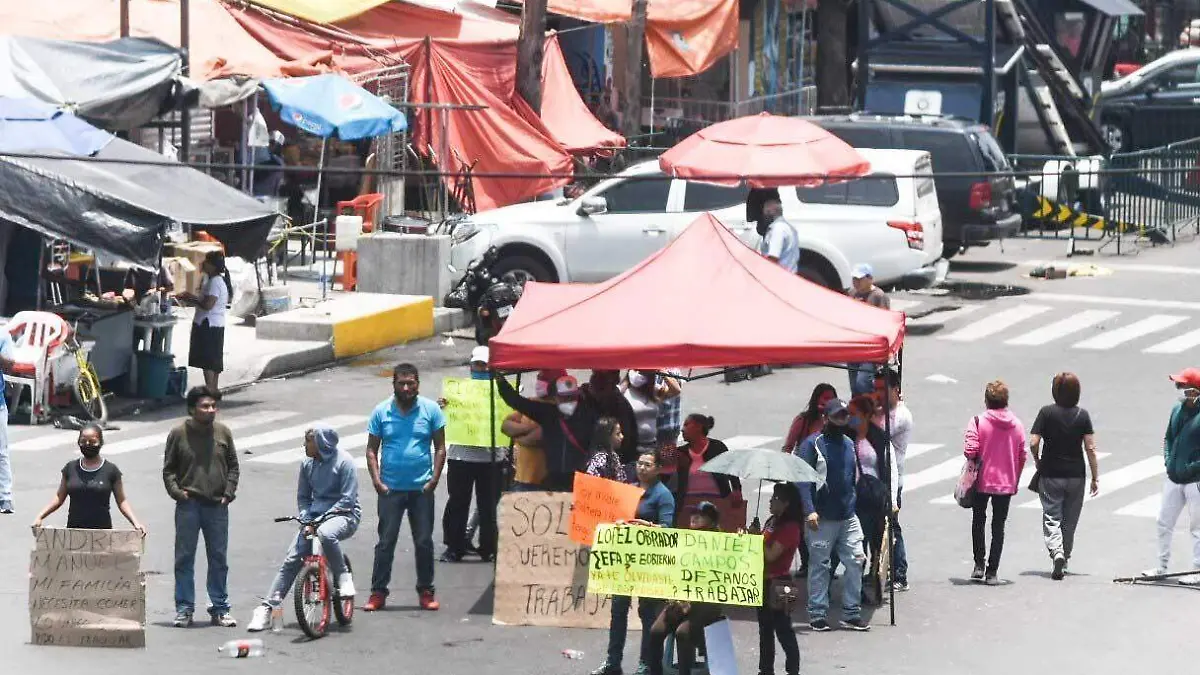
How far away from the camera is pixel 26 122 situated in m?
20.5

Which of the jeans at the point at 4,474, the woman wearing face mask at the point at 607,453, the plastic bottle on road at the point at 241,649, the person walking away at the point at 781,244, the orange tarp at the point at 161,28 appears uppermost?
the orange tarp at the point at 161,28

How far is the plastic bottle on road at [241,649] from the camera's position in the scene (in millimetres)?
12570

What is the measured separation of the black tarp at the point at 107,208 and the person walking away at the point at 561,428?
253 inches

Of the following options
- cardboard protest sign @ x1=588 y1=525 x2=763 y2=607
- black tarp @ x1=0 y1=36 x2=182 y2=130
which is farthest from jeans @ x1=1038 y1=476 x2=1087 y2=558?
black tarp @ x1=0 y1=36 x2=182 y2=130

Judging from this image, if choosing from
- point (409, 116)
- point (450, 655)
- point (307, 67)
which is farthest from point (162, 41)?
point (450, 655)

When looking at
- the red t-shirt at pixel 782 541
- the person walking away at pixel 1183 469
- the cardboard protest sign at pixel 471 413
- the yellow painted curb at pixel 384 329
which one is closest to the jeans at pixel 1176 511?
the person walking away at pixel 1183 469

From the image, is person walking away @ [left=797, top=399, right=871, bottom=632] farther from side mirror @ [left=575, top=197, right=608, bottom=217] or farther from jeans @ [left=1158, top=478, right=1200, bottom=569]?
side mirror @ [left=575, top=197, right=608, bottom=217]

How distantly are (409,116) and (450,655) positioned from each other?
1801cm

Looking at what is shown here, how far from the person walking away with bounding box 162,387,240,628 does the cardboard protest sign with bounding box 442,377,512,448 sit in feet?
6.89

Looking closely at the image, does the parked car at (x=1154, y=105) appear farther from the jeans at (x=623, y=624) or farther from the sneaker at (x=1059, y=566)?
the jeans at (x=623, y=624)

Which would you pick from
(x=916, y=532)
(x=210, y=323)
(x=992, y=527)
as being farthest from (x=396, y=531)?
(x=210, y=323)

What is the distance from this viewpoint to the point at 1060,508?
1467 cm

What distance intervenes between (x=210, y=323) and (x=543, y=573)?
7.65 m

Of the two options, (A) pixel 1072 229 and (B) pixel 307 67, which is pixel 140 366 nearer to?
(B) pixel 307 67
